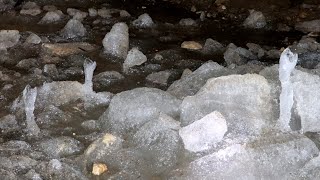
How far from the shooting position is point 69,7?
4078mm

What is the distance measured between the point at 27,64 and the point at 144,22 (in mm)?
972

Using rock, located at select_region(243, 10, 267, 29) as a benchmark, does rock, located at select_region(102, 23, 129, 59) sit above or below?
below

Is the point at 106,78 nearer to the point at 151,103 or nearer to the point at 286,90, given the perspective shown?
the point at 151,103

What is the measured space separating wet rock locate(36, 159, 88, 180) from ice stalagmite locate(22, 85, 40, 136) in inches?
11.7

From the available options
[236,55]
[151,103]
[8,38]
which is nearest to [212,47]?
[236,55]

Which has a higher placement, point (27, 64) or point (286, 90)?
point (286, 90)

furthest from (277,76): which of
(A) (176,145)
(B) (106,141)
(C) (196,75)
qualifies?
(B) (106,141)

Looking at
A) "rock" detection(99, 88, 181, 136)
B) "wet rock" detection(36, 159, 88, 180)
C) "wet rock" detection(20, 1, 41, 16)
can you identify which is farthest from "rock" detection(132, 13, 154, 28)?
"wet rock" detection(36, 159, 88, 180)

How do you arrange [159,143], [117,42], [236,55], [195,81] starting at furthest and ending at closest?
[117,42] → [236,55] → [195,81] → [159,143]

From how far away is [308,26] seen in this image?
3.83m

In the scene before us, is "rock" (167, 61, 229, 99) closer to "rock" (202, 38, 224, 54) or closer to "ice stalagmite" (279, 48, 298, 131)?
"ice stalagmite" (279, 48, 298, 131)

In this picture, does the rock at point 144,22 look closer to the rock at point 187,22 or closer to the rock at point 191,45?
the rock at point 187,22

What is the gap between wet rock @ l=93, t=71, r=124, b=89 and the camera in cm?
295

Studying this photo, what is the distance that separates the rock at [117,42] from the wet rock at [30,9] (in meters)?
0.82
